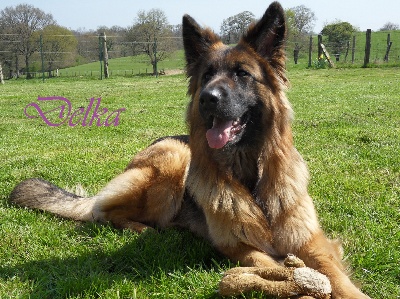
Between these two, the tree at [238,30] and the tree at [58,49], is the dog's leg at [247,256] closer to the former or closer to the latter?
the tree at [238,30]

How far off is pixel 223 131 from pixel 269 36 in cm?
102

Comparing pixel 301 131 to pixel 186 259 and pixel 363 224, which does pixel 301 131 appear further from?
pixel 186 259

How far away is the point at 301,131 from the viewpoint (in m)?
9.30

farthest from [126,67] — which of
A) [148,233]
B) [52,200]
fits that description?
[148,233]

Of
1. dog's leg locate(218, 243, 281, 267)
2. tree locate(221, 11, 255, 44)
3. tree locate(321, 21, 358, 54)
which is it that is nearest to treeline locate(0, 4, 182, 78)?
tree locate(321, 21, 358, 54)

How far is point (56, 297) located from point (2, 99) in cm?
1647

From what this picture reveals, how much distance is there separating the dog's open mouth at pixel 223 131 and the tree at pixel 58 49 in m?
33.9

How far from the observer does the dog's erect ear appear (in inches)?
146

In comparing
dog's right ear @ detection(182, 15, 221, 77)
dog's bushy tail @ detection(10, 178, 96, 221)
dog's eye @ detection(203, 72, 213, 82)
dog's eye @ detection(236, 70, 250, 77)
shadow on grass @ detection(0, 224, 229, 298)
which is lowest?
shadow on grass @ detection(0, 224, 229, 298)

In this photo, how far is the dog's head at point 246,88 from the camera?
11.6ft

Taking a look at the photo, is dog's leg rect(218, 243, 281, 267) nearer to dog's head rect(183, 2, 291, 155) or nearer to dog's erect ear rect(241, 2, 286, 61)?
dog's head rect(183, 2, 291, 155)

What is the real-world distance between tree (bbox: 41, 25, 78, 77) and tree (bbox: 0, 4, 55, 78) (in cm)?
136

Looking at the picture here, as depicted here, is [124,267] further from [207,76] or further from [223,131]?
[207,76]

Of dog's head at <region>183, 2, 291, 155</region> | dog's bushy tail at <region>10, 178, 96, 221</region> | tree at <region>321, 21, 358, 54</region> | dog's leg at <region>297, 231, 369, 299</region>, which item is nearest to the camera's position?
dog's leg at <region>297, 231, 369, 299</region>
